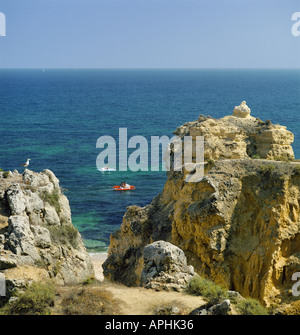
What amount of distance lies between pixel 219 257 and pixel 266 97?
4786 inches

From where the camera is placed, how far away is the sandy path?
1697cm

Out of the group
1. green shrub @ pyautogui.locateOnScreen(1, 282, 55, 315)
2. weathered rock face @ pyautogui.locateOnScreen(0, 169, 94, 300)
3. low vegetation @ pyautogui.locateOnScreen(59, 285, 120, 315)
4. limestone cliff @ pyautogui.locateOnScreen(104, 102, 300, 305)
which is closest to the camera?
low vegetation @ pyautogui.locateOnScreen(59, 285, 120, 315)

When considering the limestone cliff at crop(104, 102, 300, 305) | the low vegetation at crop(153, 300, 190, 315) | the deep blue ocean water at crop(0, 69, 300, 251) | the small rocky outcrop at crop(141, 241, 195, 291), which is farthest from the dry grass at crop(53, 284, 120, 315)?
the deep blue ocean water at crop(0, 69, 300, 251)

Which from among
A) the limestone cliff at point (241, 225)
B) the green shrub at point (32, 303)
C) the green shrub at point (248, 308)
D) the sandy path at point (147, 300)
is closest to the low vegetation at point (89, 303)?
the sandy path at point (147, 300)

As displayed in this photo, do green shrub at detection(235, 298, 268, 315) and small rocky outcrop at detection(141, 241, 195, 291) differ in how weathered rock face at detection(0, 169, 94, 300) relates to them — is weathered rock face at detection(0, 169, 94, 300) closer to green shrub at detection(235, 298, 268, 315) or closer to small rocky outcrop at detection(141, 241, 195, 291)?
small rocky outcrop at detection(141, 241, 195, 291)

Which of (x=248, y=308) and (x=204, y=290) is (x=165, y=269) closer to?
(x=204, y=290)

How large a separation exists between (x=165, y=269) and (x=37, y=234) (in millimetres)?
5776

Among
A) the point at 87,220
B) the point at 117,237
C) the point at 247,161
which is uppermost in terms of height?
the point at 247,161

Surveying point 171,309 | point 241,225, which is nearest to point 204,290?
point 171,309

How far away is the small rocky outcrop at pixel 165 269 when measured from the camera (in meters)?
18.5

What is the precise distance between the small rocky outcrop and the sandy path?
0.39 metres

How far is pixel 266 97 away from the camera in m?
140

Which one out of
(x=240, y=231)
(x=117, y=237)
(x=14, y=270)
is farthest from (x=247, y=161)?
(x=14, y=270)
